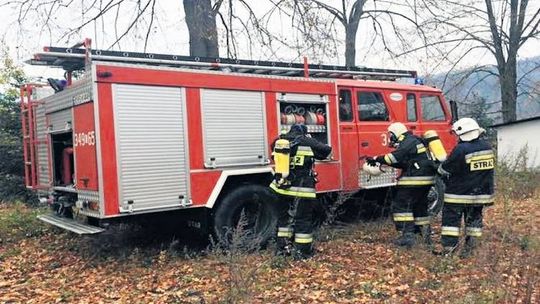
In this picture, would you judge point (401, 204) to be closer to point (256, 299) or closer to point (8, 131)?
point (256, 299)

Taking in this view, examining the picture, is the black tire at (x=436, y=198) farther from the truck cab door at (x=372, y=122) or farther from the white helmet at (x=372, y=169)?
the white helmet at (x=372, y=169)

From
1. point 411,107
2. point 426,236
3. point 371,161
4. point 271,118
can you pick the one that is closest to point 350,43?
point 411,107

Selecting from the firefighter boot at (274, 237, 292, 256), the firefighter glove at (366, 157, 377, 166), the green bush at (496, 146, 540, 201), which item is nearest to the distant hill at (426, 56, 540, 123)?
the green bush at (496, 146, 540, 201)

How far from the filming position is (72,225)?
6066 mm

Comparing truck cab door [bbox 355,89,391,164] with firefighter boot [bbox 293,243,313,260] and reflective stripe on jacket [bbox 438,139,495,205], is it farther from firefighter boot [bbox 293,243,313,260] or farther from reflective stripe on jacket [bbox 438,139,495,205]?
firefighter boot [bbox 293,243,313,260]

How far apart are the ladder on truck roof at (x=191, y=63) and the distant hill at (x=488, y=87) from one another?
50.1 ft

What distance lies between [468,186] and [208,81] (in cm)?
319

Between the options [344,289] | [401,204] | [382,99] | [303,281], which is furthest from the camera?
[382,99]

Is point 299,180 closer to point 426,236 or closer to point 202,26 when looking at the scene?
point 426,236

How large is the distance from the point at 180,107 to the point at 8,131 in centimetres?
954

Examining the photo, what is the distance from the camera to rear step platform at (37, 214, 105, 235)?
18.5ft

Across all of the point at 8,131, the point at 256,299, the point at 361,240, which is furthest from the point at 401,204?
the point at 8,131

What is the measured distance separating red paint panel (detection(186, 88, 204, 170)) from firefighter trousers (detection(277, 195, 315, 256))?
109 centimetres

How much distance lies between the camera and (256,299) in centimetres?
445
